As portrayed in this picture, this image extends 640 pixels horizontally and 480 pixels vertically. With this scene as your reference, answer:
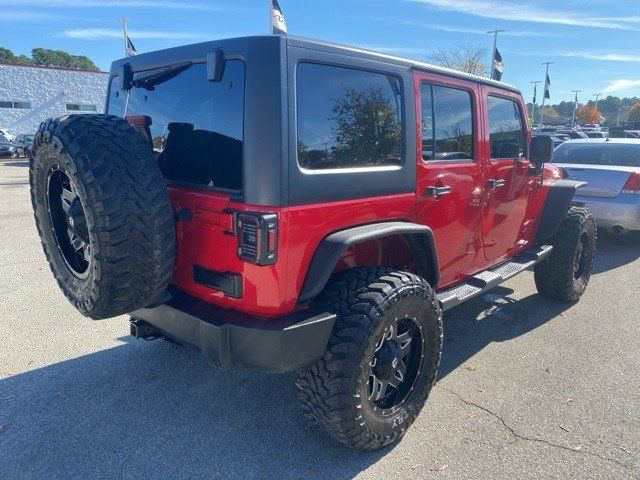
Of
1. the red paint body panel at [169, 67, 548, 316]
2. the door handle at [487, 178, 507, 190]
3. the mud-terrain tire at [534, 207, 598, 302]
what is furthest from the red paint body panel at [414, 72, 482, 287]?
the mud-terrain tire at [534, 207, 598, 302]

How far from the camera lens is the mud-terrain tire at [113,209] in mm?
2096

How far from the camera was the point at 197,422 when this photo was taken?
2900 mm

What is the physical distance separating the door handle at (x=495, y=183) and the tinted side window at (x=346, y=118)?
3.72 ft

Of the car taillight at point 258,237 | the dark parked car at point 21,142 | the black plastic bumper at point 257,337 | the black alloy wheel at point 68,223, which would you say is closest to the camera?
the car taillight at point 258,237

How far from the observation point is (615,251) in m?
7.21

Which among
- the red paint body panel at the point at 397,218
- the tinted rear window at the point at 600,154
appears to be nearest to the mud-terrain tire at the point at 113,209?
the red paint body panel at the point at 397,218

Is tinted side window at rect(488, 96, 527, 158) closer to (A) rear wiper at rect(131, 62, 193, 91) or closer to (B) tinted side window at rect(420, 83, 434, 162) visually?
(B) tinted side window at rect(420, 83, 434, 162)

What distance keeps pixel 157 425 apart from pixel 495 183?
2.91 metres

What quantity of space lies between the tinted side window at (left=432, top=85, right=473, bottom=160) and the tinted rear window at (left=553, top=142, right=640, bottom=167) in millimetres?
5503

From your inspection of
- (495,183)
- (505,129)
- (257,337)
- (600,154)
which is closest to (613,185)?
(600,154)

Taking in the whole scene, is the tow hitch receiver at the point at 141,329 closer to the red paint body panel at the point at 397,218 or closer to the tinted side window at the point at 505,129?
the red paint body panel at the point at 397,218

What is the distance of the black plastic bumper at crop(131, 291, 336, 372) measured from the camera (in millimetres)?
2156

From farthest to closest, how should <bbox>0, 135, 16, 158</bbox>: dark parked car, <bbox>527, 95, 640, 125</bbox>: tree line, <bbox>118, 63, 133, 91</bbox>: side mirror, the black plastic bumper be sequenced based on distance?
<bbox>527, 95, 640, 125</bbox>: tree line < <bbox>0, 135, 16, 158</bbox>: dark parked car < <bbox>118, 63, 133, 91</bbox>: side mirror < the black plastic bumper

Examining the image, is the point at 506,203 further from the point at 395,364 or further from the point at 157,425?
the point at 157,425
